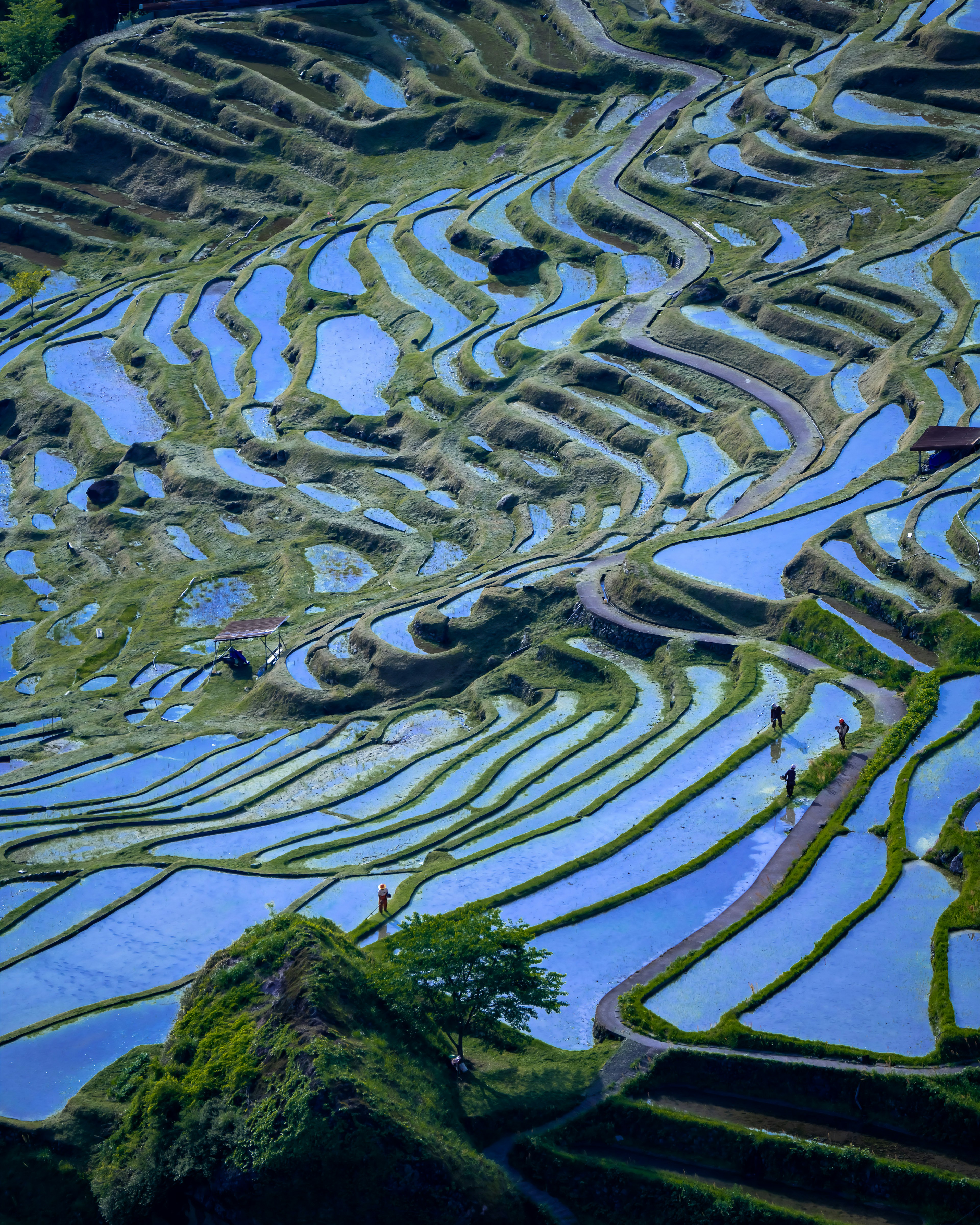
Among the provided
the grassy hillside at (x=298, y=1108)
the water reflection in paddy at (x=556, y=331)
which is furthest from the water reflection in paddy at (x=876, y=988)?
the water reflection in paddy at (x=556, y=331)

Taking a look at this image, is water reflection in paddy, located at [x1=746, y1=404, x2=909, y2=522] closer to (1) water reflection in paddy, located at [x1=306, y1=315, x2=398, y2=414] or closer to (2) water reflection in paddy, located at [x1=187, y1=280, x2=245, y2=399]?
(1) water reflection in paddy, located at [x1=306, y1=315, x2=398, y2=414]

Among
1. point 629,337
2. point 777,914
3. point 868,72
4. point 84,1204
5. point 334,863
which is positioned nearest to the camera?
point 84,1204

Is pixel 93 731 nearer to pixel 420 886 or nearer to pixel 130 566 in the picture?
pixel 130 566

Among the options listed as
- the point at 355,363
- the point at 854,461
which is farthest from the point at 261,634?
the point at 355,363

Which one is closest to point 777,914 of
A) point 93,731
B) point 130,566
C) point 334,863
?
point 334,863

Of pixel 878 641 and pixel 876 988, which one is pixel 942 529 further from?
pixel 876 988

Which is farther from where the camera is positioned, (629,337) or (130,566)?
(629,337)

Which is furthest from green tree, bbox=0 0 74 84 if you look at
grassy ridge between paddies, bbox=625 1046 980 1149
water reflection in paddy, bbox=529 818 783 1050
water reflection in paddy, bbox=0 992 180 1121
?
grassy ridge between paddies, bbox=625 1046 980 1149

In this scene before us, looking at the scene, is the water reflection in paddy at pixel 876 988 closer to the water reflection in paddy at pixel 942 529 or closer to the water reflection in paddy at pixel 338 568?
the water reflection in paddy at pixel 942 529
